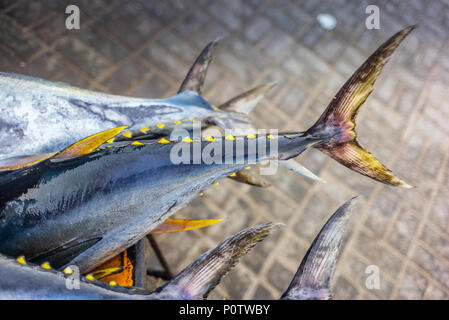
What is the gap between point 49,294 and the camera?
0.97 m

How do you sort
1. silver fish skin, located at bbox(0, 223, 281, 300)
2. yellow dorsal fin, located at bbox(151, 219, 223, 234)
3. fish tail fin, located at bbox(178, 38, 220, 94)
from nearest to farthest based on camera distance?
1. silver fish skin, located at bbox(0, 223, 281, 300)
2. yellow dorsal fin, located at bbox(151, 219, 223, 234)
3. fish tail fin, located at bbox(178, 38, 220, 94)

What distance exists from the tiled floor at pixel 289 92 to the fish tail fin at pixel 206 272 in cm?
134

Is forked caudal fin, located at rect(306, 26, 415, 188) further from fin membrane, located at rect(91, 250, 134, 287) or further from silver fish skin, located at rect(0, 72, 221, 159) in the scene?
fin membrane, located at rect(91, 250, 134, 287)

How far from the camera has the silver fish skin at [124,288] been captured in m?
0.96

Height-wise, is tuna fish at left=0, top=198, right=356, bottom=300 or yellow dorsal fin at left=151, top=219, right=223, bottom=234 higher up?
yellow dorsal fin at left=151, top=219, right=223, bottom=234

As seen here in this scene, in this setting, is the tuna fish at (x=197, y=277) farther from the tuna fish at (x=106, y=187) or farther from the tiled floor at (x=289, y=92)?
the tiled floor at (x=289, y=92)

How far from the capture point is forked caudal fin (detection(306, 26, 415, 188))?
1.53m

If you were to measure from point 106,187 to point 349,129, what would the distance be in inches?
47.1

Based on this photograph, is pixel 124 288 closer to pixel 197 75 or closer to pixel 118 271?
pixel 118 271

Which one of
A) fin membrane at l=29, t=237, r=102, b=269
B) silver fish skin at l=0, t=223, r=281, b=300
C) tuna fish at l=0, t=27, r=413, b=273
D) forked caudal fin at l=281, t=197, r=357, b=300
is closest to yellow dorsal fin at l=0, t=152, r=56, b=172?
tuna fish at l=0, t=27, r=413, b=273

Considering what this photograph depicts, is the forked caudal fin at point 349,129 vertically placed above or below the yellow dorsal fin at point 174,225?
above

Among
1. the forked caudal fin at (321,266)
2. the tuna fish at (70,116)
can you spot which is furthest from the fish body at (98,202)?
the forked caudal fin at (321,266)

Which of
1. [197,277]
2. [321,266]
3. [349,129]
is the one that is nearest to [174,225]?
[197,277]

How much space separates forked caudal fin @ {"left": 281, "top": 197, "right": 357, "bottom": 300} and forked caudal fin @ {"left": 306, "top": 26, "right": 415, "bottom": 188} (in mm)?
426
